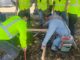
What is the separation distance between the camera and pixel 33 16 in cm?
902

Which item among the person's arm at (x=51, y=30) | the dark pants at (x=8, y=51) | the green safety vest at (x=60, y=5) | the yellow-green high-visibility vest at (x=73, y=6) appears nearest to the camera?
the dark pants at (x=8, y=51)

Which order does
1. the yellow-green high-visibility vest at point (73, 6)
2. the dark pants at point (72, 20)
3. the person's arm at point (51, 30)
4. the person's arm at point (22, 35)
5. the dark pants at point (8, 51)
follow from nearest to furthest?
the person's arm at point (22, 35) < the dark pants at point (8, 51) < the person's arm at point (51, 30) < the yellow-green high-visibility vest at point (73, 6) < the dark pants at point (72, 20)

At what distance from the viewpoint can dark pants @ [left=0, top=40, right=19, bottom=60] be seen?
22.0ft

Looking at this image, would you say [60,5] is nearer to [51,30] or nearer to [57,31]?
[57,31]

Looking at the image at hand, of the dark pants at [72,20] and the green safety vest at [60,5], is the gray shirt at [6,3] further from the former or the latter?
the dark pants at [72,20]

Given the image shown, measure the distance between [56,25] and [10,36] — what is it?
3.57ft

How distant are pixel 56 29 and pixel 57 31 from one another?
121 mm

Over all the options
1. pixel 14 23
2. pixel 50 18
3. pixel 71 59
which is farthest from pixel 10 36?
pixel 71 59

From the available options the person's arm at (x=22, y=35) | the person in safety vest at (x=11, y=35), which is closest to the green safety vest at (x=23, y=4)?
the person in safety vest at (x=11, y=35)

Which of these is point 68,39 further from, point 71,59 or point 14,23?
point 14,23

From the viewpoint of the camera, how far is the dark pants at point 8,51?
670 centimetres

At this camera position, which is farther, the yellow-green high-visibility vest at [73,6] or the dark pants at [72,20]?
the dark pants at [72,20]

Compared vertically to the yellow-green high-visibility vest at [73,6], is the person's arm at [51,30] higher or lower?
lower

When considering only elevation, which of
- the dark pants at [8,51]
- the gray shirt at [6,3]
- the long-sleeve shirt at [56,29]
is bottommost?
the dark pants at [8,51]
